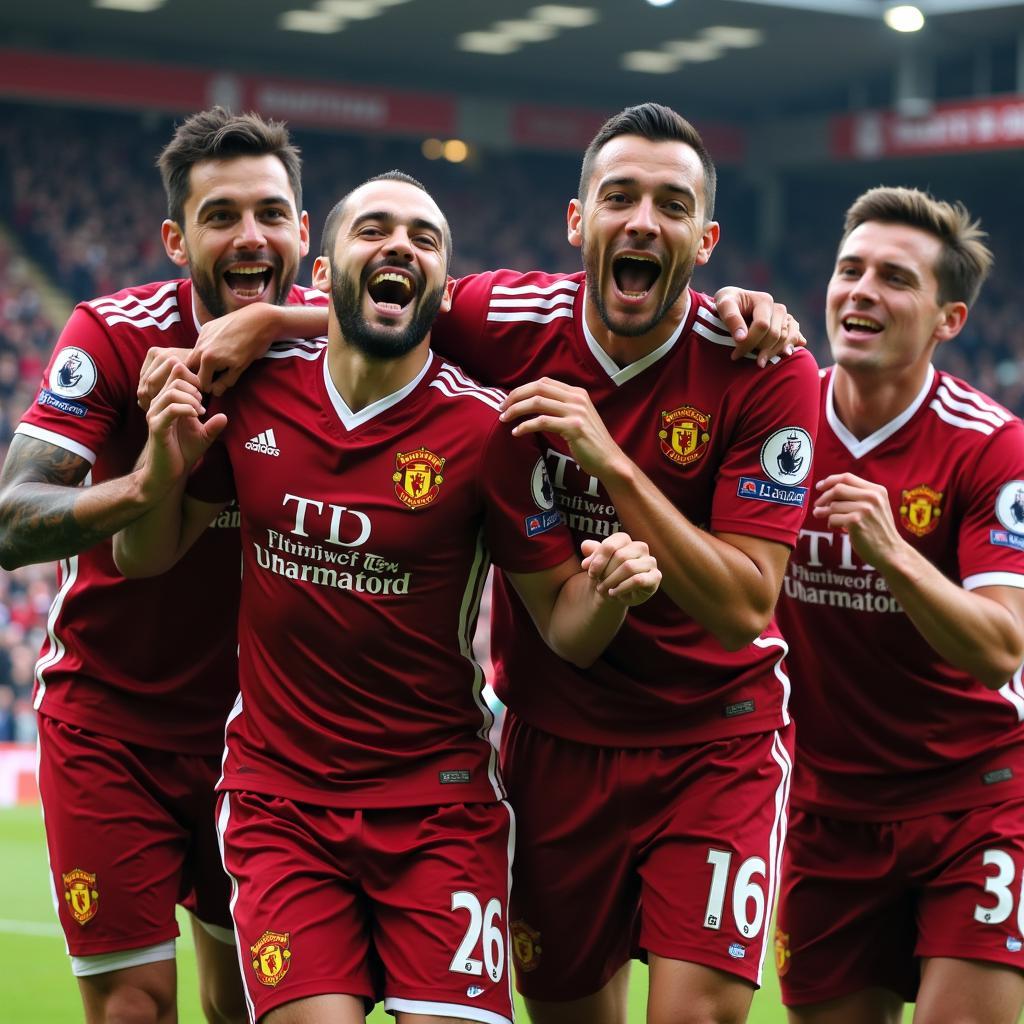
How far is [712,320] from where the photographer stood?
496 cm

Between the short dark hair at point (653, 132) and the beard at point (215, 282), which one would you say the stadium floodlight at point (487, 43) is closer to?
the beard at point (215, 282)

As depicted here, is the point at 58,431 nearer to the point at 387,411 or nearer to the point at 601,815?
the point at 387,411

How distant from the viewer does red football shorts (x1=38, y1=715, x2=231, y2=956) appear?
204 inches

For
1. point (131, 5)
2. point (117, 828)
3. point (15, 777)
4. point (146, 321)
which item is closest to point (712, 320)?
point (146, 321)

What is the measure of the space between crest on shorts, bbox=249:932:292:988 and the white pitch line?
21.1 feet

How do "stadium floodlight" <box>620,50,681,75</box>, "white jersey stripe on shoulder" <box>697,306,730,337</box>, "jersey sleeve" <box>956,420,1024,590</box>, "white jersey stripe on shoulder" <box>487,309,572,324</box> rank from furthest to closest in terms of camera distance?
"stadium floodlight" <box>620,50,681,75</box> < "jersey sleeve" <box>956,420,1024,590</box> < "white jersey stripe on shoulder" <box>487,309,572,324</box> < "white jersey stripe on shoulder" <box>697,306,730,337</box>

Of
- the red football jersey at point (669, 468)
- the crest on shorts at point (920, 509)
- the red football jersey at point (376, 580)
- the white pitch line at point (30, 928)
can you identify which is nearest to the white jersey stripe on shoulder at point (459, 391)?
the red football jersey at point (376, 580)

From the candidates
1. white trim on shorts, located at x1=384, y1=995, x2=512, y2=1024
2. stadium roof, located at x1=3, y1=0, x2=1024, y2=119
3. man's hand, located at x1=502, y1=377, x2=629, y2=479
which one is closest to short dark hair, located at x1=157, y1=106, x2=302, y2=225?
man's hand, located at x1=502, y1=377, x2=629, y2=479

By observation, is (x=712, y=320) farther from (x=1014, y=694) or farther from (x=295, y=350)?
(x=1014, y=694)

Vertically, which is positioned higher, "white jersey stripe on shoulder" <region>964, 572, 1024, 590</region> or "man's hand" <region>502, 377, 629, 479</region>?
"man's hand" <region>502, 377, 629, 479</region>

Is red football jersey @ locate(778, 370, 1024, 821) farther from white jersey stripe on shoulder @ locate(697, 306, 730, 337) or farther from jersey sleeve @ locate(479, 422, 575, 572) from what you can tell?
jersey sleeve @ locate(479, 422, 575, 572)

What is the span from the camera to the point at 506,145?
1286 inches

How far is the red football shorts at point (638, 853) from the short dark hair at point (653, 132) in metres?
1.55

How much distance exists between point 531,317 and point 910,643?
4.97 feet
